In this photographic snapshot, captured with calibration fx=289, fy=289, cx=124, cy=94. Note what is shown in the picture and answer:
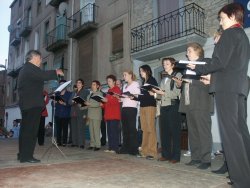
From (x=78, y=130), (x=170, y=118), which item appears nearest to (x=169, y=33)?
(x=78, y=130)

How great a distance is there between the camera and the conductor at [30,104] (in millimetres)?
5418

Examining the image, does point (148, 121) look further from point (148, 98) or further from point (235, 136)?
point (235, 136)

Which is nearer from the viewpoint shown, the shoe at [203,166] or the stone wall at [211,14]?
the shoe at [203,166]

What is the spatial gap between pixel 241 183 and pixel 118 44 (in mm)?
11643

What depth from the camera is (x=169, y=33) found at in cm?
1184

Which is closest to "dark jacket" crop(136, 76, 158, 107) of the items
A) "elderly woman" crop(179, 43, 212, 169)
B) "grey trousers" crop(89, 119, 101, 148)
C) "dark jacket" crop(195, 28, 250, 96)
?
"elderly woman" crop(179, 43, 212, 169)

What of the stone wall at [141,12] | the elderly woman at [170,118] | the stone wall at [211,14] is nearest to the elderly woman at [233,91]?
the elderly woman at [170,118]

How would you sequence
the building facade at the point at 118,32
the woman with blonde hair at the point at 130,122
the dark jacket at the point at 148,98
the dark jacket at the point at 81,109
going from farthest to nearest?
1. the building facade at the point at 118,32
2. the dark jacket at the point at 81,109
3. the woman with blonde hair at the point at 130,122
4. the dark jacket at the point at 148,98

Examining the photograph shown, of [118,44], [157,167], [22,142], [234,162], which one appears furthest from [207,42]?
[234,162]

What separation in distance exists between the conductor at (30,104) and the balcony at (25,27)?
20875 mm

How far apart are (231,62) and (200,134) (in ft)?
6.90

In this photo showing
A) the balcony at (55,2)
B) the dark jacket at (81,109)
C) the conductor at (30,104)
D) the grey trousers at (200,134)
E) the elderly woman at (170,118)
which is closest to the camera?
the grey trousers at (200,134)

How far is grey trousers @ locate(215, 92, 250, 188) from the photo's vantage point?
2.87 metres

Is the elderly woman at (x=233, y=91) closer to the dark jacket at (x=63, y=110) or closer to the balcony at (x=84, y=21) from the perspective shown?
the dark jacket at (x=63, y=110)
